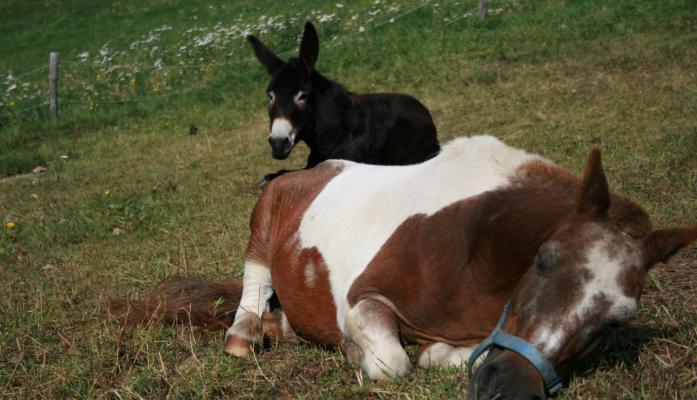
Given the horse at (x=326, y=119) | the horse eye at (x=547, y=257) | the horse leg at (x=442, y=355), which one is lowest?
the horse at (x=326, y=119)

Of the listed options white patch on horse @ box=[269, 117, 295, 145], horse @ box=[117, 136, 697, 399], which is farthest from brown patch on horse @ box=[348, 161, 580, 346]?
white patch on horse @ box=[269, 117, 295, 145]

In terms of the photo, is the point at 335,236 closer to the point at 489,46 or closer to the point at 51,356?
the point at 51,356

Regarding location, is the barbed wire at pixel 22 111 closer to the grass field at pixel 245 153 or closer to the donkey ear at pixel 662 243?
the grass field at pixel 245 153

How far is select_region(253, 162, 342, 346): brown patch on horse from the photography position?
4.26 metres

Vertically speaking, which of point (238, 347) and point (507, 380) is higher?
point (507, 380)

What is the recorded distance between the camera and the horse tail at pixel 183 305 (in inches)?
185

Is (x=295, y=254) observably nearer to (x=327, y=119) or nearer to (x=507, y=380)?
(x=507, y=380)

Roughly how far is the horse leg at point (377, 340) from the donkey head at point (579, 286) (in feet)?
1.98

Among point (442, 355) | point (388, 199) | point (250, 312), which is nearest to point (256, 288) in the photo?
point (250, 312)

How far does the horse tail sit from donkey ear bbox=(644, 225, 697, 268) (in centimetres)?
266

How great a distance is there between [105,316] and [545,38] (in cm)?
1246

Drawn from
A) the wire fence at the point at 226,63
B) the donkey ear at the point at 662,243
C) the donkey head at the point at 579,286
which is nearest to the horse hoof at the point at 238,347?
the donkey head at the point at 579,286

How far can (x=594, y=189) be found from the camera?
295 centimetres

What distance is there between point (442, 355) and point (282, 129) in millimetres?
4930
